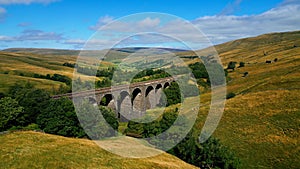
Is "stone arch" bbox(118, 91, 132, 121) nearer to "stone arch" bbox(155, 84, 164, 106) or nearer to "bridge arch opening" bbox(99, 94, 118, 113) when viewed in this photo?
"bridge arch opening" bbox(99, 94, 118, 113)

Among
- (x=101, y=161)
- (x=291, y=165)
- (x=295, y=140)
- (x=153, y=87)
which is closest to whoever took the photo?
(x=101, y=161)

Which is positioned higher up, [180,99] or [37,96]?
[37,96]

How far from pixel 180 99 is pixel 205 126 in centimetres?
5064

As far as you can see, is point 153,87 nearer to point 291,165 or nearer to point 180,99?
point 180,99

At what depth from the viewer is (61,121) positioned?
52.8 meters

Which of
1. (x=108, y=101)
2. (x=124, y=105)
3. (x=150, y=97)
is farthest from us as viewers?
(x=150, y=97)

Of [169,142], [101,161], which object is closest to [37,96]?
[169,142]

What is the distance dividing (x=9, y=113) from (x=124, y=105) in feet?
130

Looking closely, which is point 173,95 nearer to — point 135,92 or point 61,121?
point 135,92

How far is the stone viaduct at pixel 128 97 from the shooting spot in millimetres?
74062

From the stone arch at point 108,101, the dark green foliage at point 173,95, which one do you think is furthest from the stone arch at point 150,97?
the stone arch at point 108,101

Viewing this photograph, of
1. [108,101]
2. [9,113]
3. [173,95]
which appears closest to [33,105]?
[9,113]

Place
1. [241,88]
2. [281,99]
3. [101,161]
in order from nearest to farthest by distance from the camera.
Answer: [101,161] < [281,99] < [241,88]

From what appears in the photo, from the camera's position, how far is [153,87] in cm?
11469
